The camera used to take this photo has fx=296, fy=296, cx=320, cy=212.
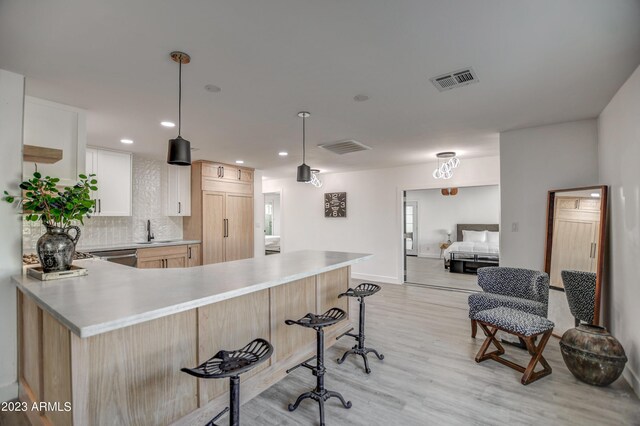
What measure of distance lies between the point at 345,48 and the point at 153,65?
1339 millimetres

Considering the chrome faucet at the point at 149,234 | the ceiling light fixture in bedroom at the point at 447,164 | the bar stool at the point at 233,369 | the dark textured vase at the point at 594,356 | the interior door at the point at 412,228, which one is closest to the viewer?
the bar stool at the point at 233,369

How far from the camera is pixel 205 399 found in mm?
1907

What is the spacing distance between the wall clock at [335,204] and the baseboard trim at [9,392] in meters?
5.57

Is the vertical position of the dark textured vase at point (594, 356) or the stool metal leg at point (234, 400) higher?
the stool metal leg at point (234, 400)

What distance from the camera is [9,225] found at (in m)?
2.22

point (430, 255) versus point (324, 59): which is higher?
point (324, 59)

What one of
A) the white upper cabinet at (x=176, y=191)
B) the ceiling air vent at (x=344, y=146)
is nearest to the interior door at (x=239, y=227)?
the white upper cabinet at (x=176, y=191)

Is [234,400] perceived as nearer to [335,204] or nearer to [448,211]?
[335,204]

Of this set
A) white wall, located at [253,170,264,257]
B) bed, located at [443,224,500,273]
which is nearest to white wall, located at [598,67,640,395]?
bed, located at [443,224,500,273]

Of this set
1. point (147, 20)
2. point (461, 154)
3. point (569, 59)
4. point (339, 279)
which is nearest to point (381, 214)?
point (461, 154)

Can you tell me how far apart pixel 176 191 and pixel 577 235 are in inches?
234

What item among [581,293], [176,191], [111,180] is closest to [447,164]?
[581,293]

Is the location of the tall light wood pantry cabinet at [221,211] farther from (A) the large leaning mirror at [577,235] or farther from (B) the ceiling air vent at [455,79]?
(A) the large leaning mirror at [577,235]

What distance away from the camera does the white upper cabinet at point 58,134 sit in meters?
2.60
